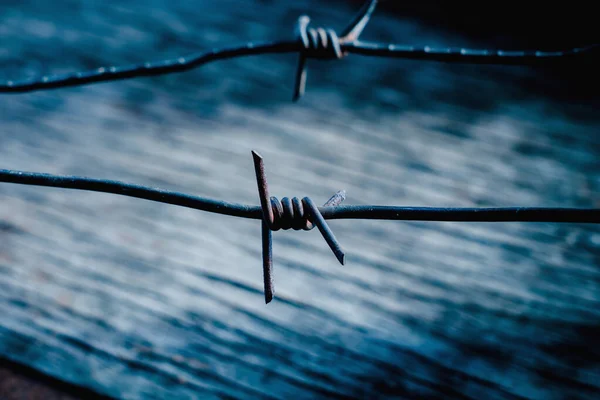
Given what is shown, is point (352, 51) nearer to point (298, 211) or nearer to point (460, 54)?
point (460, 54)

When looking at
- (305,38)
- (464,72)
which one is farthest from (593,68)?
(305,38)

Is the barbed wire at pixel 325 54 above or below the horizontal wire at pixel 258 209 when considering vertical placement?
above

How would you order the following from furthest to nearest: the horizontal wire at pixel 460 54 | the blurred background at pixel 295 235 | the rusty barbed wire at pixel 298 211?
the blurred background at pixel 295 235 → the horizontal wire at pixel 460 54 → the rusty barbed wire at pixel 298 211

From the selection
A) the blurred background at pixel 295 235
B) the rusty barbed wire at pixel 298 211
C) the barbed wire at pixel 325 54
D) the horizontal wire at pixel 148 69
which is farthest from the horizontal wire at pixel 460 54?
the blurred background at pixel 295 235

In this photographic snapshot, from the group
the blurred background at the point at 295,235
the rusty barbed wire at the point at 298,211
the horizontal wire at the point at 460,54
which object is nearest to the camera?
the rusty barbed wire at the point at 298,211

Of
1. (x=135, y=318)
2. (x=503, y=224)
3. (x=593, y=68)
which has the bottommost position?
(x=135, y=318)

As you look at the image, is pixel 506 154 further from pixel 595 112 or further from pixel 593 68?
pixel 593 68

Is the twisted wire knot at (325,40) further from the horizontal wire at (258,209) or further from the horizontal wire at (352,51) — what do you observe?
the horizontal wire at (258,209)
